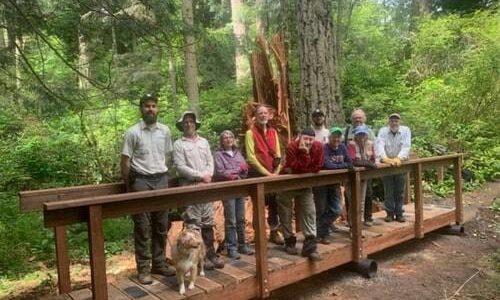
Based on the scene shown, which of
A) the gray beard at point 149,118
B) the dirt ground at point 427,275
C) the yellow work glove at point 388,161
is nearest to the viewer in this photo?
the gray beard at point 149,118

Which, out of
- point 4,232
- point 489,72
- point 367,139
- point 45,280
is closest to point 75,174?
point 4,232

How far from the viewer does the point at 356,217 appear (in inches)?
223

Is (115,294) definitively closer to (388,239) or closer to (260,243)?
(260,243)

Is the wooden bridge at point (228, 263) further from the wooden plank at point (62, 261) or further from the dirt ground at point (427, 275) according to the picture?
the dirt ground at point (427, 275)

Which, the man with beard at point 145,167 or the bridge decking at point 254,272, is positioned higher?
the man with beard at point 145,167

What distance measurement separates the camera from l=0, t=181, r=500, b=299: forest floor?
5355 mm

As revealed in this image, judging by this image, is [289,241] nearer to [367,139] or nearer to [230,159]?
[230,159]

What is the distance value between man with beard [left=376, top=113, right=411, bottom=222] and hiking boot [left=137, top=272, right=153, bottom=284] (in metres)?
3.81

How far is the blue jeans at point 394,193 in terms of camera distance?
6883mm

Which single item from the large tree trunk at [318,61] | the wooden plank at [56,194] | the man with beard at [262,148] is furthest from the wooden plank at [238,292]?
the large tree trunk at [318,61]

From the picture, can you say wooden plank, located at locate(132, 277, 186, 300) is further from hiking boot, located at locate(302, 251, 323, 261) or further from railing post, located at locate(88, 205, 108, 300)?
hiking boot, located at locate(302, 251, 323, 261)

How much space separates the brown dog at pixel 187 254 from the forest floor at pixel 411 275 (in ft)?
4.96

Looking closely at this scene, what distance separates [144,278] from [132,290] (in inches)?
7.7

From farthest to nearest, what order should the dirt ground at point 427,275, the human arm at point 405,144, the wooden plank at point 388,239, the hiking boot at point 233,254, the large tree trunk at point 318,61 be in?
the large tree trunk at point 318,61, the human arm at point 405,144, the wooden plank at point 388,239, the dirt ground at point 427,275, the hiking boot at point 233,254
